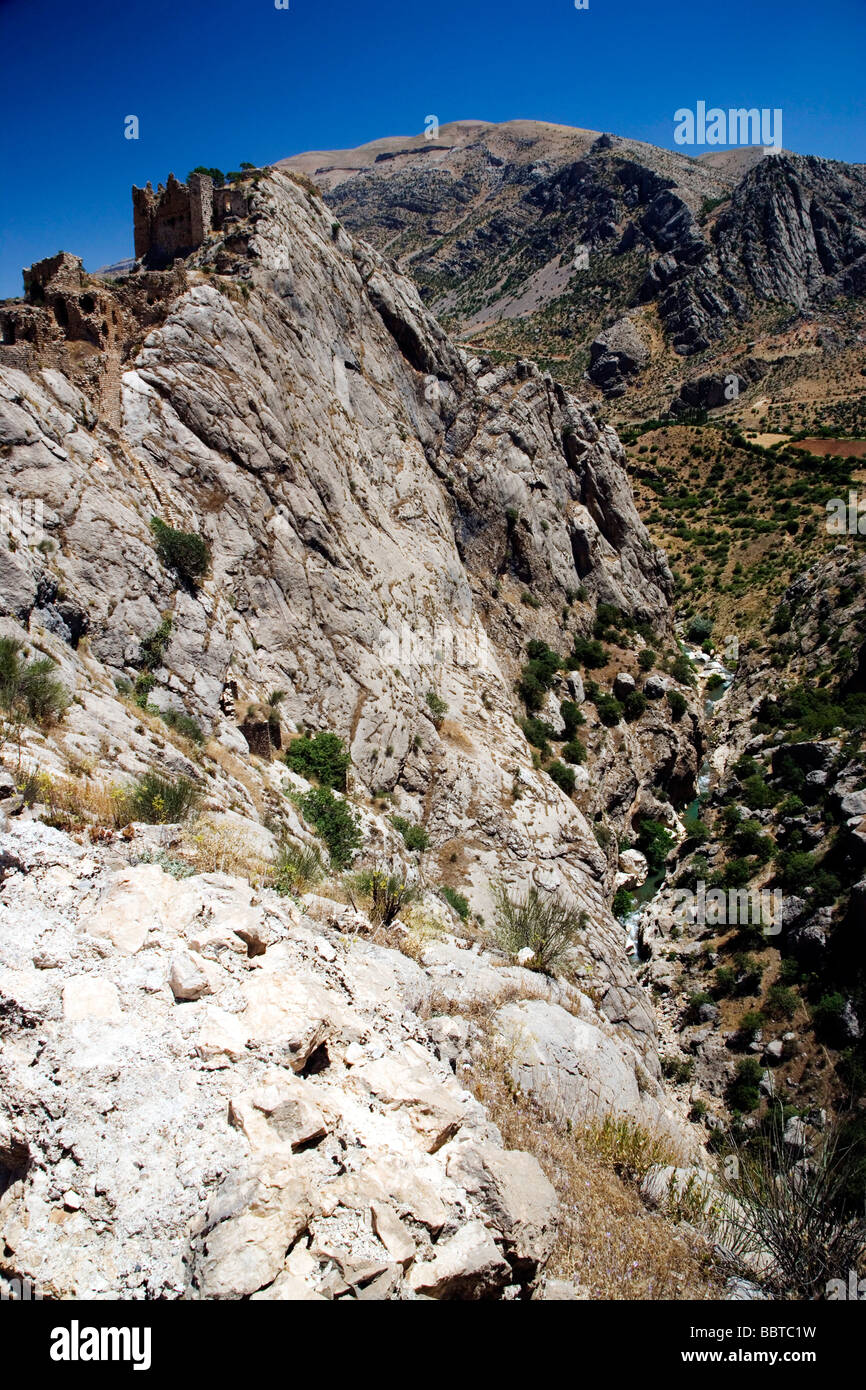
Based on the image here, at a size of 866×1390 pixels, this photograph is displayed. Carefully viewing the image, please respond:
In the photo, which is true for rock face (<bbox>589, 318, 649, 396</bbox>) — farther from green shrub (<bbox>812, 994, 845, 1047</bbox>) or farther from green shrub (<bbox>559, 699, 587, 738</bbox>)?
green shrub (<bbox>812, 994, 845, 1047</bbox>)

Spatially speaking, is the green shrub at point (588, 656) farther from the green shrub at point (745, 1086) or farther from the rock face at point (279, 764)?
the green shrub at point (745, 1086)

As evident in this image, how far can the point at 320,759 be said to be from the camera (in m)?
18.5

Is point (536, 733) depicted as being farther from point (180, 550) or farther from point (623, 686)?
point (180, 550)

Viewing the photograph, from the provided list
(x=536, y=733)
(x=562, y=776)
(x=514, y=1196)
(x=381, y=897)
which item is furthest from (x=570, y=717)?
(x=514, y=1196)

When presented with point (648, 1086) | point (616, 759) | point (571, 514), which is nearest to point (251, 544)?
point (648, 1086)

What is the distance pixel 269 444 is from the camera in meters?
22.6

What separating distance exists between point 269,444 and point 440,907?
16357 millimetres

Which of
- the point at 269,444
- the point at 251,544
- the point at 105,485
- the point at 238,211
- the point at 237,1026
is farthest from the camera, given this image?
the point at 238,211

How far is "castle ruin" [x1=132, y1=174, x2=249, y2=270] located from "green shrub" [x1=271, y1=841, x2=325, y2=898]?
Result: 25704 mm

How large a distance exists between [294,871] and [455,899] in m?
10.8

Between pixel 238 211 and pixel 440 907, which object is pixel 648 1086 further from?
pixel 238 211

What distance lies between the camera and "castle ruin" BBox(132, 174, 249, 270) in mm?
25609

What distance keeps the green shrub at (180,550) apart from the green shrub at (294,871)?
8737 mm
